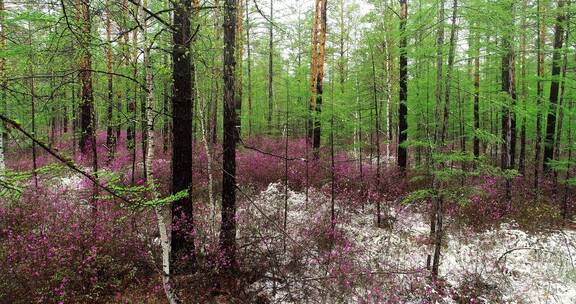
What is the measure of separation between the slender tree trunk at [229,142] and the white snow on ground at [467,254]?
38.5 inches

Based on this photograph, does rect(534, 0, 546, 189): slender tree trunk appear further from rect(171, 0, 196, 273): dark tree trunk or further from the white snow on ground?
rect(171, 0, 196, 273): dark tree trunk

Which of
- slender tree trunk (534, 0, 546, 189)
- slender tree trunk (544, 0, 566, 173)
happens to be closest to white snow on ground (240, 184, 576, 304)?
slender tree trunk (534, 0, 546, 189)

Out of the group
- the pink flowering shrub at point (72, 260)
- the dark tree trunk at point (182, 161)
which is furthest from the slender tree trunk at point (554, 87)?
the pink flowering shrub at point (72, 260)

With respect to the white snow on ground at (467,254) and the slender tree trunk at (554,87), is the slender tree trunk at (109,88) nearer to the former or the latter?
the white snow on ground at (467,254)

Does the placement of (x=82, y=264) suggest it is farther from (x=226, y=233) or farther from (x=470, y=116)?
(x=470, y=116)

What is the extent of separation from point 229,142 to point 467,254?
276 inches

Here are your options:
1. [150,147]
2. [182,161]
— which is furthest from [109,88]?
[150,147]

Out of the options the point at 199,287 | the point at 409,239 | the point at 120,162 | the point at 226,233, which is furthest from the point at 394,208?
the point at 120,162

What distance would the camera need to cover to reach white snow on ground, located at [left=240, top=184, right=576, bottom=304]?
662 cm

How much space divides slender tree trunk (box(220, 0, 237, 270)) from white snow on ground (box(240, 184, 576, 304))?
977 millimetres

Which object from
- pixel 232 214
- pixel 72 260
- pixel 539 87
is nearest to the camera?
pixel 72 260

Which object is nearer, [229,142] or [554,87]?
[229,142]

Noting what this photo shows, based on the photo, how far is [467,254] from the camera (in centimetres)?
787

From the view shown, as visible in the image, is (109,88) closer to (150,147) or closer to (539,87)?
(150,147)
